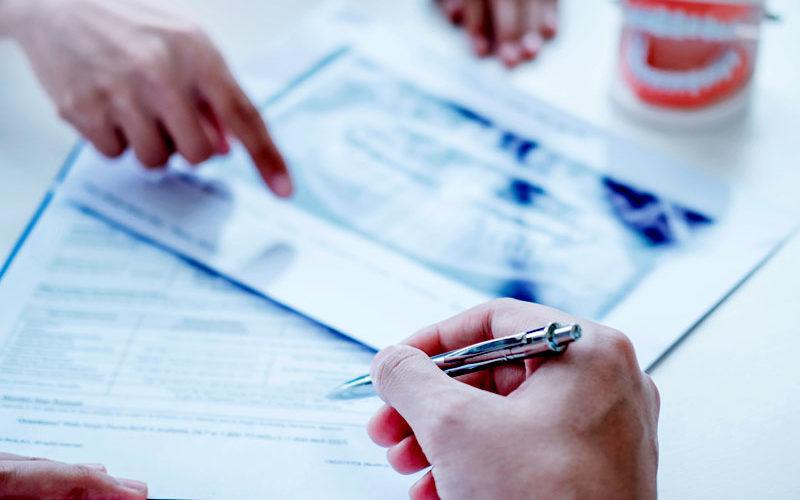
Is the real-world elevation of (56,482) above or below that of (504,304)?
below

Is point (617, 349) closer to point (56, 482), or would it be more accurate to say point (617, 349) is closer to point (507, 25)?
point (56, 482)

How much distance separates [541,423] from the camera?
42 cm

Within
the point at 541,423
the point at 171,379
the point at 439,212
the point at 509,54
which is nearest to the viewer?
the point at 541,423

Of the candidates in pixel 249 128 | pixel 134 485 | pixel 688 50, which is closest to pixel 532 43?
pixel 688 50

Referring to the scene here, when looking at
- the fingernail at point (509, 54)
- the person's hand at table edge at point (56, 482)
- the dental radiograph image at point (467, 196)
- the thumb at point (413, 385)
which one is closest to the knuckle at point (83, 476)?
the person's hand at table edge at point (56, 482)

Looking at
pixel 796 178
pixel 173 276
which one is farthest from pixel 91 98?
pixel 796 178

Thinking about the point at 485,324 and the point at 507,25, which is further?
the point at 507,25

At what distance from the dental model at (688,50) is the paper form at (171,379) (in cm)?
36

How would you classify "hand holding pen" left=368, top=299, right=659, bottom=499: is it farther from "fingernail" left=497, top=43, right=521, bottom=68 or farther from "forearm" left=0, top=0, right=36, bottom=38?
"forearm" left=0, top=0, right=36, bottom=38

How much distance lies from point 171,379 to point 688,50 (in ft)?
1.64

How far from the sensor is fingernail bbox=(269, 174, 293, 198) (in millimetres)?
688

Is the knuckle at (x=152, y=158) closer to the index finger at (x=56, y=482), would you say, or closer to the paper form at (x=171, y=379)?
the paper form at (x=171, y=379)

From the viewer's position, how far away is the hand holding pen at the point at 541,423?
1.35 ft

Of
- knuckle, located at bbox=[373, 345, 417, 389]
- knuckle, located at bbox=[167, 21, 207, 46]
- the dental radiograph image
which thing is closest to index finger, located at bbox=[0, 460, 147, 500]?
knuckle, located at bbox=[373, 345, 417, 389]
